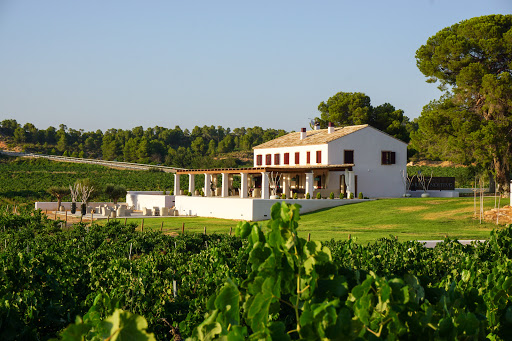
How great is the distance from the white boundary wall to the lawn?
3.27ft

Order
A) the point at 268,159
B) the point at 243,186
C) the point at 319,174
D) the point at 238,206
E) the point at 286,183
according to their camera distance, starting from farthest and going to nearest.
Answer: the point at 268,159 → the point at 286,183 → the point at 319,174 → the point at 243,186 → the point at 238,206

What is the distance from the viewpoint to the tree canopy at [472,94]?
4025 centimetres

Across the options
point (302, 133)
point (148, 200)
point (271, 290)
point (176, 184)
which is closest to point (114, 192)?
point (148, 200)

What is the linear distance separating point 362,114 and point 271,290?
53.2 m

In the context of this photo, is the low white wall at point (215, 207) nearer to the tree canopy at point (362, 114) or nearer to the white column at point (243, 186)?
the white column at point (243, 186)

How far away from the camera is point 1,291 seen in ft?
24.5

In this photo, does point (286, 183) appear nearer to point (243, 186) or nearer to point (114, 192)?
point (243, 186)

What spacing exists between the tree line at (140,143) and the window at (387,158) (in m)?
46.6

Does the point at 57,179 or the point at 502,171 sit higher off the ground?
the point at 502,171

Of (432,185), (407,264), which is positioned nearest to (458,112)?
(432,185)

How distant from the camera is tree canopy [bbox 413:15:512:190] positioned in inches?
1585

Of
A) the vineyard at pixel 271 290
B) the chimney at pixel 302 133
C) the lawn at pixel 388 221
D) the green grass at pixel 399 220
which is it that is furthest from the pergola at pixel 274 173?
the vineyard at pixel 271 290

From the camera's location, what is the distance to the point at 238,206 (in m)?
37.1

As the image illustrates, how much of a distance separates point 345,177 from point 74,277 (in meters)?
32.5
